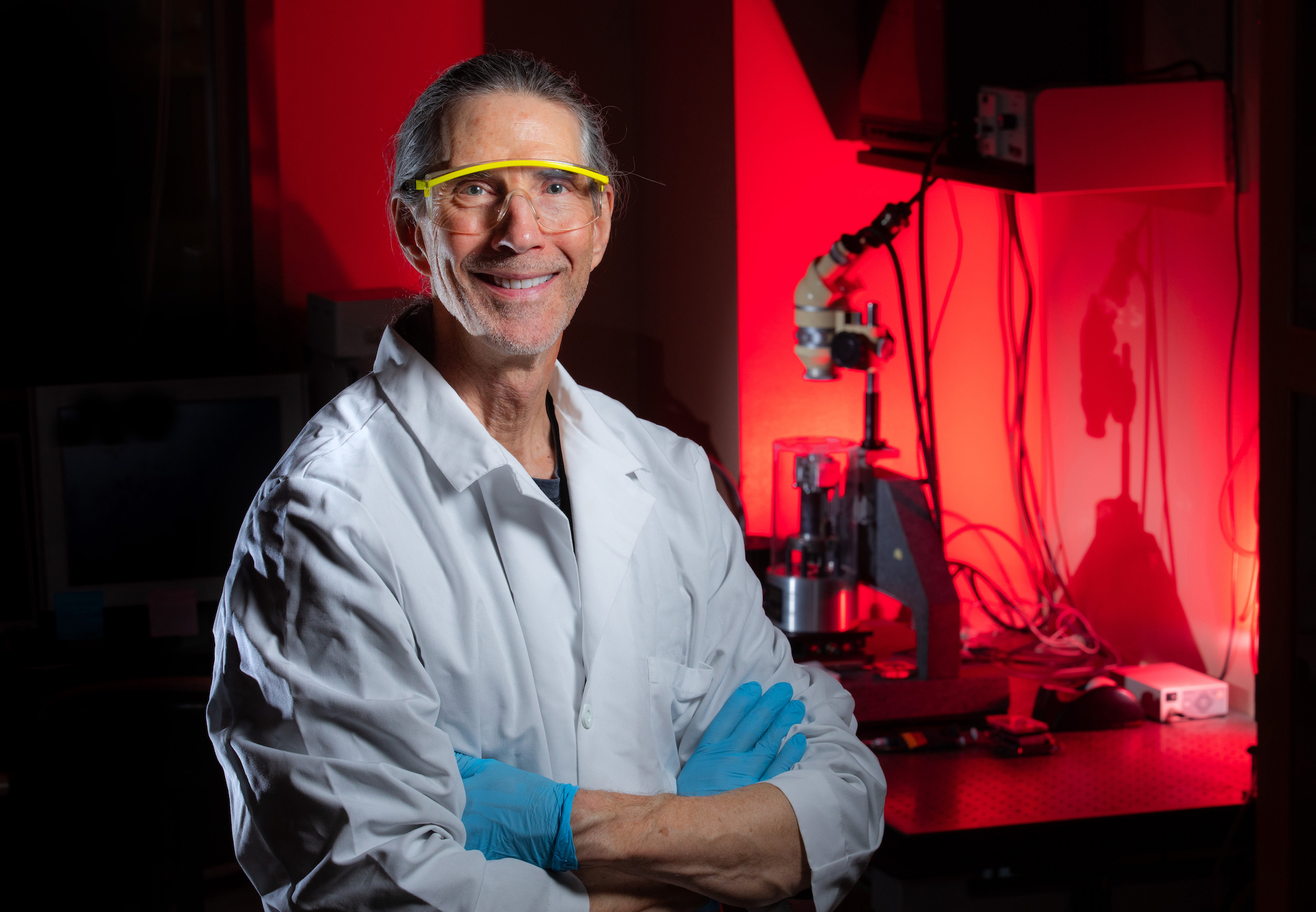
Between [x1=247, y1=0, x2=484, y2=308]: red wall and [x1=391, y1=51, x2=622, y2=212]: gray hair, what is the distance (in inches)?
58.4

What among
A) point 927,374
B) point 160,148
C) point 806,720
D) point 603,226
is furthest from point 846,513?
point 160,148

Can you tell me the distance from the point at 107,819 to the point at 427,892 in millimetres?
1346

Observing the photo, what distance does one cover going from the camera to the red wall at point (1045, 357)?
202 centimetres

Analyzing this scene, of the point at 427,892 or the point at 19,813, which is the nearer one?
the point at 427,892

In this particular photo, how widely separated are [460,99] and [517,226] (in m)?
0.14

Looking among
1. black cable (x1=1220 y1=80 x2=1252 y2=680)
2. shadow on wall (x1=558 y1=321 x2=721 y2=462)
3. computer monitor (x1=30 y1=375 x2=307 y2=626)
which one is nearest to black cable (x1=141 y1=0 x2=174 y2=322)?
computer monitor (x1=30 y1=375 x2=307 y2=626)

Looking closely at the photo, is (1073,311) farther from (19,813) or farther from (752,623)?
(19,813)

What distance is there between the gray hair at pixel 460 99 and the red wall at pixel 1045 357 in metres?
1.04

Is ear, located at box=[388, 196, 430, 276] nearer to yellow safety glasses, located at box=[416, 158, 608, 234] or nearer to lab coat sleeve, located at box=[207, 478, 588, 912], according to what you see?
yellow safety glasses, located at box=[416, 158, 608, 234]

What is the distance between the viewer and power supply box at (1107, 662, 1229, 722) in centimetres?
194

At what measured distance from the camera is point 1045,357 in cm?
241

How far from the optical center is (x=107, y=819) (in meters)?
2.07

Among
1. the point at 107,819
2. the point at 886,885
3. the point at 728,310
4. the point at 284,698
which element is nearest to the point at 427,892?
the point at 284,698

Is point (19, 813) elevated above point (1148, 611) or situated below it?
below
